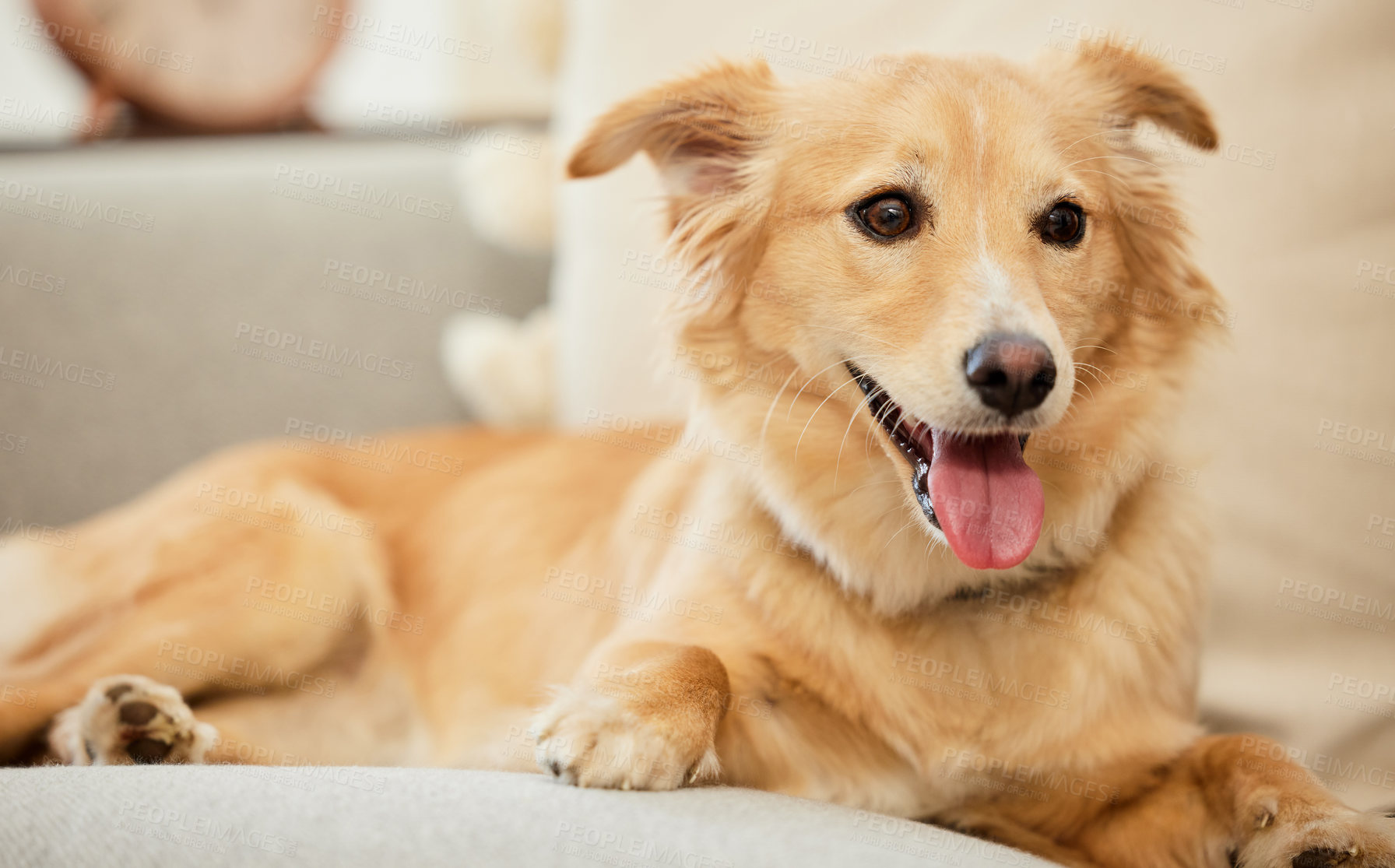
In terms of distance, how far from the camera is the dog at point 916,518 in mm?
1212

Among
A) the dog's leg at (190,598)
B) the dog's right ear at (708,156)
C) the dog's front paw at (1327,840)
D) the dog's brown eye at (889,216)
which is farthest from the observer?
the dog's leg at (190,598)

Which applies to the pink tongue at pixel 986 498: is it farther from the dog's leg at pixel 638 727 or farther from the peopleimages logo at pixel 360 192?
the peopleimages logo at pixel 360 192

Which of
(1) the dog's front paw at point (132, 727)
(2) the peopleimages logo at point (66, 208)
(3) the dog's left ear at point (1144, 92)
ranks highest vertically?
(3) the dog's left ear at point (1144, 92)

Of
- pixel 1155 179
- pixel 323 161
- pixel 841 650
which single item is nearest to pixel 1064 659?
pixel 841 650

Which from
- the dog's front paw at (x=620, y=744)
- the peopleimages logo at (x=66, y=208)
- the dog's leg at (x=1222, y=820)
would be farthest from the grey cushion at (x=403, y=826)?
the peopleimages logo at (x=66, y=208)

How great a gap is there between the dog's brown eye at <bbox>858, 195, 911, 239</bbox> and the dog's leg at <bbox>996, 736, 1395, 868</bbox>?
79cm

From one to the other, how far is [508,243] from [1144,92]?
1.68 meters

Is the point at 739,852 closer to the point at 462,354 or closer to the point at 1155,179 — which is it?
the point at 1155,179

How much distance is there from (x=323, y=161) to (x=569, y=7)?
817 mm

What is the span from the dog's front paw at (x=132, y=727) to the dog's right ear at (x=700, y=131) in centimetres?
98

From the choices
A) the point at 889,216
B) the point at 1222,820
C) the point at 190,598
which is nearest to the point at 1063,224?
the point at 889,216

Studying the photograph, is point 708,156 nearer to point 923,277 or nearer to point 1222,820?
point 923,277

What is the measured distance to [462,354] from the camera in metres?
2.60

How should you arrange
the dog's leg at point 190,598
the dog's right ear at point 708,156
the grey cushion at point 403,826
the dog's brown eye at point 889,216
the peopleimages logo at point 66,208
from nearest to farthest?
the grey cushion at point 403,826, the dog's brown eye at point 889,216, the dog's right ear at point 708,156, the dog's leg at point 190,598, the peopleimages logo at point 66,208
